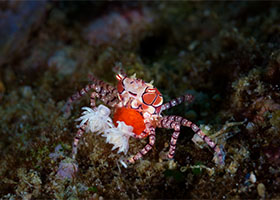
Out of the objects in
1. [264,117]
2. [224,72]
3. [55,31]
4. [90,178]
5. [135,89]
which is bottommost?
[90,178]

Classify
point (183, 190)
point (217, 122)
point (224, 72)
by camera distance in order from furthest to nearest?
point (224, 72)
point (217, 122)
point (183, 190)

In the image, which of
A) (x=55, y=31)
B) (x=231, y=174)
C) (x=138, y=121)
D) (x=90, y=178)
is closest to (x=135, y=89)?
(x=138, y=121)

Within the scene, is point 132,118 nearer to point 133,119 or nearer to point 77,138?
point 133,119

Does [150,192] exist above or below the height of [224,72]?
below

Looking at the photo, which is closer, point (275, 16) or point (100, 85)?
point (100, 85)

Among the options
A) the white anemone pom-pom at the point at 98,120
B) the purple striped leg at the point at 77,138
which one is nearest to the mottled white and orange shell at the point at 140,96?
the white anemone pom-pom at the point at 98,120

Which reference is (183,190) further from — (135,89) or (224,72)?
(224,72)

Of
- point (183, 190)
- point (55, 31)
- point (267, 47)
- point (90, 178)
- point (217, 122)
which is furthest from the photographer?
point (55, 31)

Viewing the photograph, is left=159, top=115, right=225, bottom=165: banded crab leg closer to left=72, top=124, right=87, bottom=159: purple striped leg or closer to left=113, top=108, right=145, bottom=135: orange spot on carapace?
left=113, top=108, right=145, bottom=135: orange spot on carapace

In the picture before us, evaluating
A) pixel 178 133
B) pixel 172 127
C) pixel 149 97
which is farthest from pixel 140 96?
pixel 178 133
